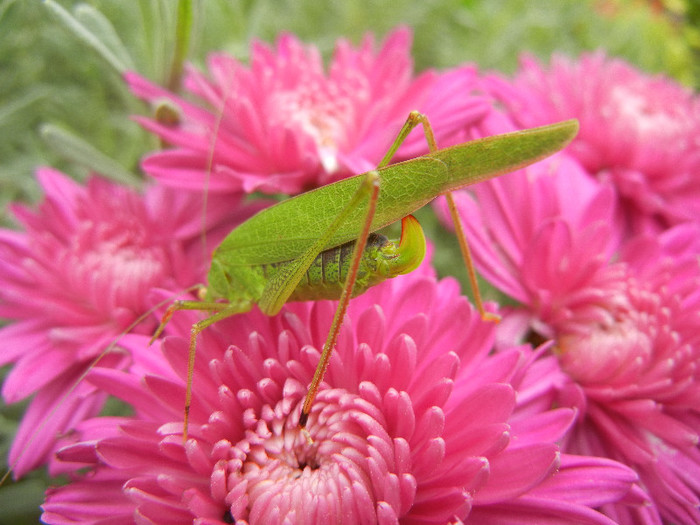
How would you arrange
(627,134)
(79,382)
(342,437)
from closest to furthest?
1. (342,437)
2. (79,382)
3. (627,134)


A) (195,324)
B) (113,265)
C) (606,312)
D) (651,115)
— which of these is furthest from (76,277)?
(651,115)

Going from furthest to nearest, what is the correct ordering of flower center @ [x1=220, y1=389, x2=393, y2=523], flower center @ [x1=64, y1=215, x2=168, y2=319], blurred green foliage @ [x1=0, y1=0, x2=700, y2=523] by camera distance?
1. blurred green foliage @ [x1=0, y1=0, x2=700, y2=523]
2. flower center @ [x1=64, y1=215, x2=168, y2=319]
3. flower center @ [x1=220, y1=389, x2=393, y2=523]

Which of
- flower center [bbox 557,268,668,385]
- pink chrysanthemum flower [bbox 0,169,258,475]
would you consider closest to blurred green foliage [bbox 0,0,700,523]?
pink chrysanthemum flower [bbox 0,169,258,475]

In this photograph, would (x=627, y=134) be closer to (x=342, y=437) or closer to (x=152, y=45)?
(x=342, y=437)

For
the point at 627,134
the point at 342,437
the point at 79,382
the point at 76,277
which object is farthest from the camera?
the point at 627,134

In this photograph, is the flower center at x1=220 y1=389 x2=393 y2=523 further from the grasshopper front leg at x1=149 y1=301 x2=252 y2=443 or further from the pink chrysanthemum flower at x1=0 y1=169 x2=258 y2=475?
the pink chrysanthemum flower at x1=0 y1=169 x2=258 y2=475

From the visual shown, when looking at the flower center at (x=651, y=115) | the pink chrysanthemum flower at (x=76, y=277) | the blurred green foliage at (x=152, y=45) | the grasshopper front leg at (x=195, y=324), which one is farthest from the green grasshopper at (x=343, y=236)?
the flower center at (x=651, y=115)
